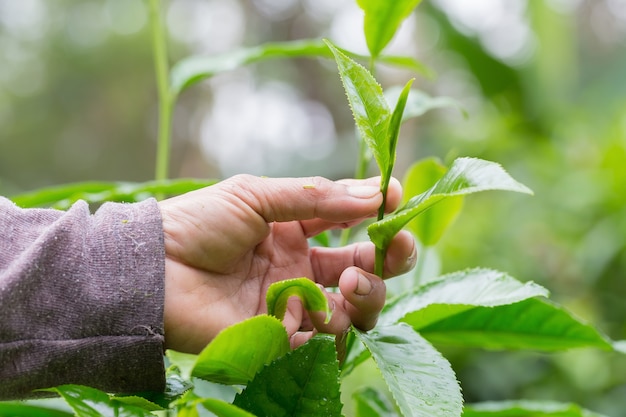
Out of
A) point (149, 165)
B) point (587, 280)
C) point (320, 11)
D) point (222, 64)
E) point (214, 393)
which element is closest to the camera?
point (214, 393)

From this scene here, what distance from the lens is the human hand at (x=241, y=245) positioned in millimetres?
471

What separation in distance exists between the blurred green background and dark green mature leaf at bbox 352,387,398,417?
24cm

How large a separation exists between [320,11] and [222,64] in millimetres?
6401

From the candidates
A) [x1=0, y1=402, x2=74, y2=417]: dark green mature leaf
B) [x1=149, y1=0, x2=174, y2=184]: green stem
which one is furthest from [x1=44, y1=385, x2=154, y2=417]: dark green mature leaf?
[x1=149, y1=0, x2=174, y2=184]: green stem

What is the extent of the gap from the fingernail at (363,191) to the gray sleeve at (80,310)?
0.14 meters

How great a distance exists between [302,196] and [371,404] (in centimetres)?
25

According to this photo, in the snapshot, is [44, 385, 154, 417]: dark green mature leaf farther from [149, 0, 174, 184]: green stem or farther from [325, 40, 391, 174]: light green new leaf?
[149, 0, 174, 184]: green stem

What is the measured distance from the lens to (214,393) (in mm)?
603

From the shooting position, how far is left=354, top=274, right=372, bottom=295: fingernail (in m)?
0.46

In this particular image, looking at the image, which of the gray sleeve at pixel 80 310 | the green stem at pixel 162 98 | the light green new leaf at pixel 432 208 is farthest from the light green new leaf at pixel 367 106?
the green stem at pixel 162 98

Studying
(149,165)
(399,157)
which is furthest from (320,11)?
(399,157)

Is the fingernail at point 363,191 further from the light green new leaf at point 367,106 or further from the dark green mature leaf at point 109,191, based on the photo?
the dark green mature leaf at point 109,191

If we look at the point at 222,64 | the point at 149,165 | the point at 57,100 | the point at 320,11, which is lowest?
the point at 149,165

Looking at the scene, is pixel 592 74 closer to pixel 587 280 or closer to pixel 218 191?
pixel 587 280
